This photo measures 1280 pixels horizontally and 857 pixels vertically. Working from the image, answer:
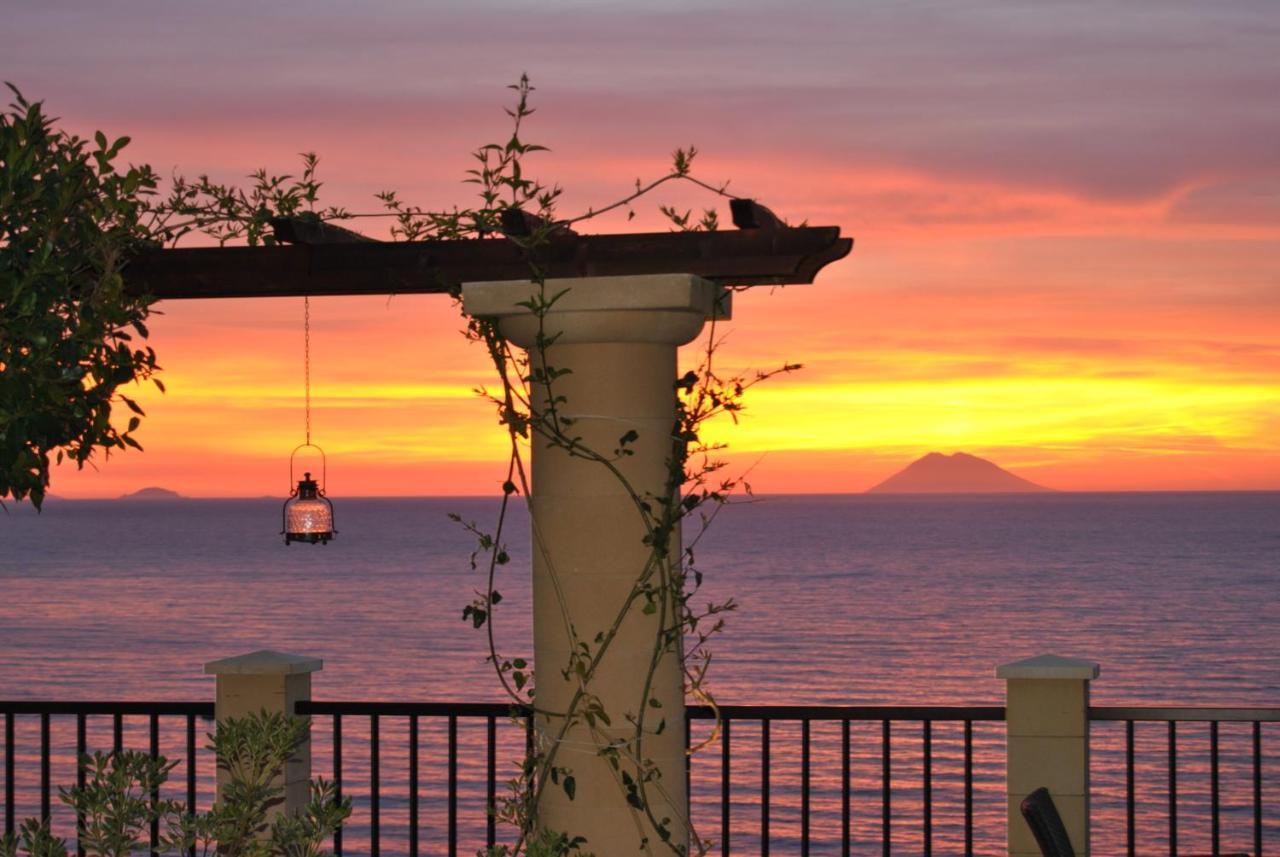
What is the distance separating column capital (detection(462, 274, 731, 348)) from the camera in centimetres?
469

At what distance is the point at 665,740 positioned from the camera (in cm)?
482

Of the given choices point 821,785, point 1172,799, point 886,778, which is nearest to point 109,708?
point 886,778

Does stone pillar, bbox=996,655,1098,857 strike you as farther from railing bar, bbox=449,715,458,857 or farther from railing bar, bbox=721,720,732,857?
railing bar, bbox=449,715,458,857

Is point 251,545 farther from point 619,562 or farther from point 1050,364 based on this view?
point 619,562

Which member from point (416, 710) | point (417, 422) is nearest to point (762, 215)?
point (416, 710)

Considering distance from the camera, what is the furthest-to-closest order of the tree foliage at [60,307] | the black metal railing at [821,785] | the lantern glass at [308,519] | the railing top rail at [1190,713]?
the black metal railing at [821,785]
the lantern glass at [308,519]
the railing top rail at [1190,713]
the tree foliage at [60,307]

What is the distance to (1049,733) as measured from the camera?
20.2 feet

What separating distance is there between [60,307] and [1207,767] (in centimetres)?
2969

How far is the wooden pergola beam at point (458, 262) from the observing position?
4.70m

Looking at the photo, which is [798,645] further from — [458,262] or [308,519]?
[458,262]

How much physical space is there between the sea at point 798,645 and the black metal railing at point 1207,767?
0.17 meters

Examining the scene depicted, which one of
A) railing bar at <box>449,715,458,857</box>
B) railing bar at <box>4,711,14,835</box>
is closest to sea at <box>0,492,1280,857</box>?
railing bar at <box>449,715,458,857</box>

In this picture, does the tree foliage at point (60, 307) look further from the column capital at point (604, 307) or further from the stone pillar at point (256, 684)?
the stone pillar at point (256, 684)

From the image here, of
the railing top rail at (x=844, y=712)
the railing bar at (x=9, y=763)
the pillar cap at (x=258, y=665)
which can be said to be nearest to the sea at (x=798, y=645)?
the railing top rail at (x=844, y=712)
